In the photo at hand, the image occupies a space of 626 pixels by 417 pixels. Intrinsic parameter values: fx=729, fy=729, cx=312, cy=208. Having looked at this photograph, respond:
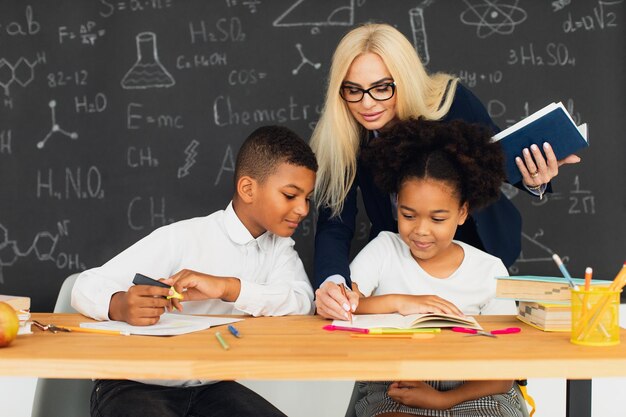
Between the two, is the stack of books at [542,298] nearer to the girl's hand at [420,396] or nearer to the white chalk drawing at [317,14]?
the girl's hand at [420,396]

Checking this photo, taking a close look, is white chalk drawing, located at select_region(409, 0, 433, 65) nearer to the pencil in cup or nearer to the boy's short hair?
the boy's short hair

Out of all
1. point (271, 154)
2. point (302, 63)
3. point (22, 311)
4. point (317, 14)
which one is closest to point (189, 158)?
point (302, 63)

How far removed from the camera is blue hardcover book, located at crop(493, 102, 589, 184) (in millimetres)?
2029

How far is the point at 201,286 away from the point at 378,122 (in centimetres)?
82

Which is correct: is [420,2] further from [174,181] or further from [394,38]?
[174,181]

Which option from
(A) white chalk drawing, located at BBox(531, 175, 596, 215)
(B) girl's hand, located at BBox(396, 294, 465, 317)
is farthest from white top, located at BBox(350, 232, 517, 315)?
(A) white chalk drawing, located at BBox(531, 175, 596, 215)

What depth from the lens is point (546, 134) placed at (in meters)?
2.10

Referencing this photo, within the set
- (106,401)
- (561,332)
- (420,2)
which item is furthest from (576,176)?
(106,401)

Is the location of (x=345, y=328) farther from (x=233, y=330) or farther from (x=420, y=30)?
(x=420, y=30)

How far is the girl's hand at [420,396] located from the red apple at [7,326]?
857 millimetres

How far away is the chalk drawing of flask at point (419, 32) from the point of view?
9.86 ft

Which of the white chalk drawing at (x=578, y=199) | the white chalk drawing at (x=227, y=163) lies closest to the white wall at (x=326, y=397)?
the white chalk drawing at (x=578, y=199)

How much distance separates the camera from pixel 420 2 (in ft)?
9.86

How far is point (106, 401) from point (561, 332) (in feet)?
3.51
